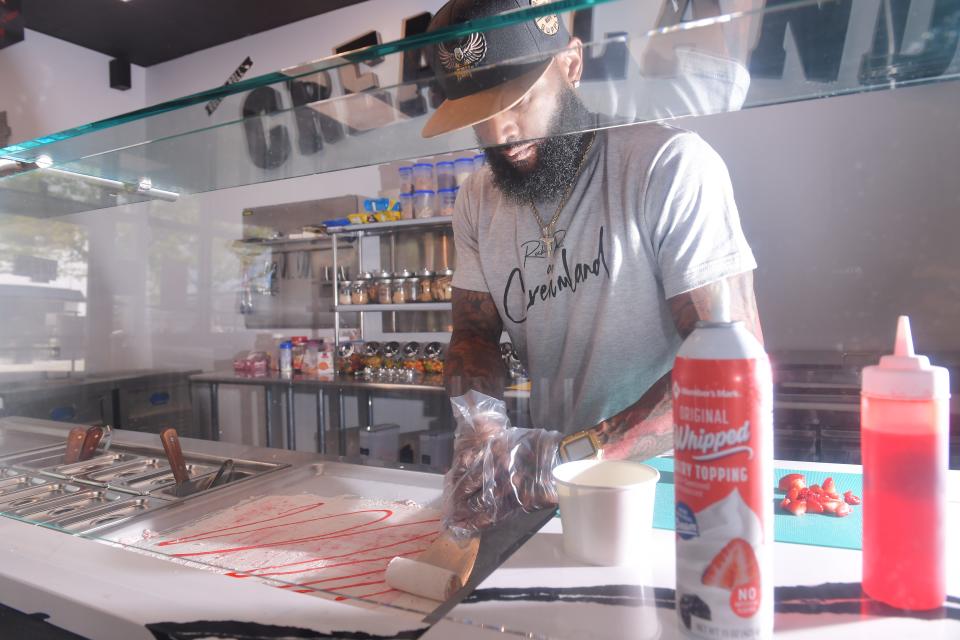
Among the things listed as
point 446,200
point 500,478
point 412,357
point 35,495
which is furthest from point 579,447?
point 412,357

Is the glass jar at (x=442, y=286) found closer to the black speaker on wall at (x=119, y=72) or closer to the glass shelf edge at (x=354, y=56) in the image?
the glass shelf edge at (x=354, y=56)

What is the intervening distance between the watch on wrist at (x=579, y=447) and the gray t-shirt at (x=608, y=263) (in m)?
0.39

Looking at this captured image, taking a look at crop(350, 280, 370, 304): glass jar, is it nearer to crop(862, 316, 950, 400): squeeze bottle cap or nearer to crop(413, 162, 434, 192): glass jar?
crop(413, 162, 434, 192): glass jar

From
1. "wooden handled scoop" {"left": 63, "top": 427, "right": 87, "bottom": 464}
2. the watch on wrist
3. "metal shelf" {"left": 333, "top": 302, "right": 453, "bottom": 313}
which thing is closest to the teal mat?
the watch on wrist

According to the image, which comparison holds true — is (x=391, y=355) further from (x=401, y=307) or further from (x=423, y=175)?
(x=423, y=175)

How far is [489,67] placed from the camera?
75 cm

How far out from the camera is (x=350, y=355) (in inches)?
153

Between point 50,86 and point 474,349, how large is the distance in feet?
14.2

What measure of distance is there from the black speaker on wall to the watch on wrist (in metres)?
5.07

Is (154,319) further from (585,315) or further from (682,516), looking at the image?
(682,516)

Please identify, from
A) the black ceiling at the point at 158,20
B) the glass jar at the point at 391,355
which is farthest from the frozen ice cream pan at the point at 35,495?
the black ceiling at the point at 158,20

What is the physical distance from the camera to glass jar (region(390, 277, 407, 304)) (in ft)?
12.0

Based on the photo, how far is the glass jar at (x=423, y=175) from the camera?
360 cm

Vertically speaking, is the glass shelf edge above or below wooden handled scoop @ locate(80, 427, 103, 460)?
above
